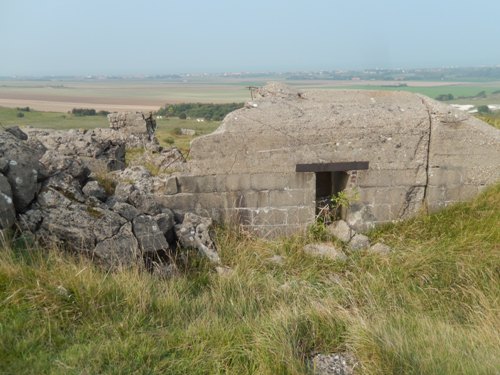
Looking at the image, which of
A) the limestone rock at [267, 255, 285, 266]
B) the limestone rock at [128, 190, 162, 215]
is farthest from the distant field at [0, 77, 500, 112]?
the limestone rock at [128, 190, 162, 215]

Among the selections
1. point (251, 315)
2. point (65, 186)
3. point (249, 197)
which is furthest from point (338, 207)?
point (65, 186)

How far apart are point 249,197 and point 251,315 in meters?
2.62

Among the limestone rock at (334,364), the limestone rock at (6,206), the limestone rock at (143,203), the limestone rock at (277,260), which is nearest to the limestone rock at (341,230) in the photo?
the limestone rock at (277,260)

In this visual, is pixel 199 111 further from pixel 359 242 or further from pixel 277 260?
pixel 277 260

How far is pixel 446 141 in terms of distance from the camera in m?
6.43

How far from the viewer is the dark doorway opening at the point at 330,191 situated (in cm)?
658

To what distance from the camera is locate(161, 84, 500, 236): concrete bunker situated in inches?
245

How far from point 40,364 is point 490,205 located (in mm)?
5485

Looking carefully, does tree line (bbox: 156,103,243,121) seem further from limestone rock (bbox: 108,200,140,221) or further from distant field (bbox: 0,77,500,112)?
limestone rock (bbox: 108,200,140,221)

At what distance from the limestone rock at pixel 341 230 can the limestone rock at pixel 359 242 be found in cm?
8

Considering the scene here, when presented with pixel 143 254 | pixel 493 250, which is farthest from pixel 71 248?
pixel 493 250

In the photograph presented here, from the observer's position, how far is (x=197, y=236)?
5.54 metres

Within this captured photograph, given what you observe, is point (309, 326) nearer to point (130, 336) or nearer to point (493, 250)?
point (130, 336)

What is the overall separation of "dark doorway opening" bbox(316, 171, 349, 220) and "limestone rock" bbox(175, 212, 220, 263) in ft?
4.98
